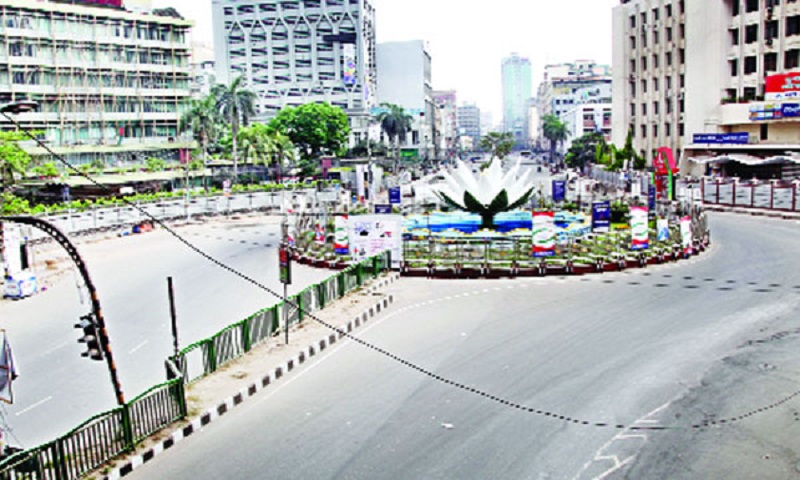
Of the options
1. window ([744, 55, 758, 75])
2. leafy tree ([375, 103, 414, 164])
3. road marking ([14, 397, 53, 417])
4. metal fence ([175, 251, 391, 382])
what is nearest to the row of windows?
leafy tree ([375, 103, 414, 164])

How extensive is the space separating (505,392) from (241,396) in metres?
4.84

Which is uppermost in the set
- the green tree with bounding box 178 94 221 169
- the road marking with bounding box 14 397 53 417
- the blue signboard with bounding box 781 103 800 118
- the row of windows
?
the row of windows

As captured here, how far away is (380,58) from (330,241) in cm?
11456

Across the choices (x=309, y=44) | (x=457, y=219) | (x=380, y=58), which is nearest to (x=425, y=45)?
(x=380, y=58)

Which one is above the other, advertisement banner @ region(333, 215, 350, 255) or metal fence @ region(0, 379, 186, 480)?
advertisement banner @ region(333, 215, 350, 255)

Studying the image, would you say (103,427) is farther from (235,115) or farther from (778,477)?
(235,115)

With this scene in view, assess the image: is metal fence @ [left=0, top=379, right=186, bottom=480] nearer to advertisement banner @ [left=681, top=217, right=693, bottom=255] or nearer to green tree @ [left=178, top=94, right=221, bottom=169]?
advertisement banner @ [left=681, top=217, right=693, bottom=255]

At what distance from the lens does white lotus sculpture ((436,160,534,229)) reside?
3519 cm

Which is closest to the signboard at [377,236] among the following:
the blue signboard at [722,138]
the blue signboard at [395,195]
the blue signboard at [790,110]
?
the blue signboard at [395,195]

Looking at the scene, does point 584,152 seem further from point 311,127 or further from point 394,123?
point 311,127

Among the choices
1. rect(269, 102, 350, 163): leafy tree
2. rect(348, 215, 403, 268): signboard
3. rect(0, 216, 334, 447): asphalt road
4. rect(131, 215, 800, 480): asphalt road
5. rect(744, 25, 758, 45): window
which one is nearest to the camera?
rect(131, 215, 800, 480): asphalt road

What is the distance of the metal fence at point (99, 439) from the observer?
9938 mm

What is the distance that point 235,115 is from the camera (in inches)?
2953

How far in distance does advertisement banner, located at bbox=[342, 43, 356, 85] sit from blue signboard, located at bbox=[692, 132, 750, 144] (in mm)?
62971
